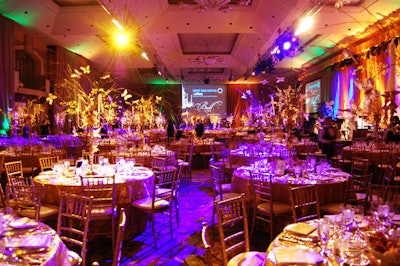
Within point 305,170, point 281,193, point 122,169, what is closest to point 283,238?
point 281,193

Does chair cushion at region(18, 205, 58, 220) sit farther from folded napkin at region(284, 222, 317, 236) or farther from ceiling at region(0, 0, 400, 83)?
ceiling at region(0, 0, 400, 83)

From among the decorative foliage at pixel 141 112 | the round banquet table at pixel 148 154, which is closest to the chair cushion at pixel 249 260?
the decorative foliage at pixel 141 112

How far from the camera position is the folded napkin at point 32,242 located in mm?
2076

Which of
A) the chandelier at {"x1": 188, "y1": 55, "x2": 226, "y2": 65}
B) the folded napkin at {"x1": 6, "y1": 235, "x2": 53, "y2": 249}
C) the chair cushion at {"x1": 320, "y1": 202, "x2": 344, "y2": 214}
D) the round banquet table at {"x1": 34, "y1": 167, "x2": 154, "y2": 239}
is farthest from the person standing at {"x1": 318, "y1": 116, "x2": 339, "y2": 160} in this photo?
the chandelier at {"x1": 188, "y1": 55, "x2": 226, "y2": 65}

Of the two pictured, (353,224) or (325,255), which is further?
(353,224)

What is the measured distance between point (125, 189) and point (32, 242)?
2.23 m

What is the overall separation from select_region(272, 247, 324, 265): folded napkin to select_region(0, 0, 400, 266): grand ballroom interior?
1cm

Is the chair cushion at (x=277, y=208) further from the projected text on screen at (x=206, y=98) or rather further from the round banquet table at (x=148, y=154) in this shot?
the projected text on screen at (x=206, y=98)

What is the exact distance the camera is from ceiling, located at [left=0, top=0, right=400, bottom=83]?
1011 cm

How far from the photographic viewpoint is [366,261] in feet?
5.81

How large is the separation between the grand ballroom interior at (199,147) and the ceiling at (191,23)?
0.22 feet

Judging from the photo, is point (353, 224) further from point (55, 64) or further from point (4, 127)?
point (55, 64)

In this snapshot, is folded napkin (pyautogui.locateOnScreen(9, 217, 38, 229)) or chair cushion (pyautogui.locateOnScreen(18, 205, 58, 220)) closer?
folded napkin (pyautogui.locateOnScreen(9, 217, 38, 229))

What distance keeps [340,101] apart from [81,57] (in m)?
12.7
